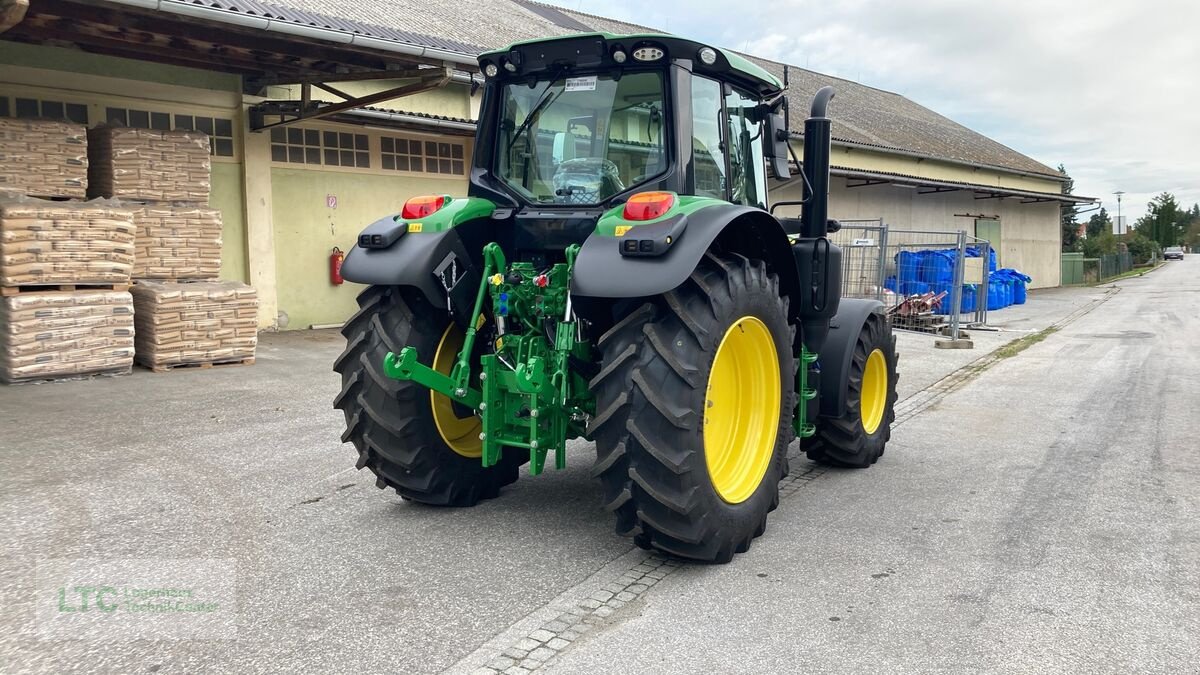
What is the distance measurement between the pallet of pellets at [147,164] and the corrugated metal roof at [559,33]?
188 centimetres

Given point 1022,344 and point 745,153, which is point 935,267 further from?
point 745,153

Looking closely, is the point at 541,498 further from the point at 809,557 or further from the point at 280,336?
the point at 280,336

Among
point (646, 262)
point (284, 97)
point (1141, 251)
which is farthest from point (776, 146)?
point (1141, 251)

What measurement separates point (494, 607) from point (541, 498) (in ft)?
5.04

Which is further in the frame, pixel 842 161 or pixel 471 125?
pixel 842 161

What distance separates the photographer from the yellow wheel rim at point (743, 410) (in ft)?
14.7

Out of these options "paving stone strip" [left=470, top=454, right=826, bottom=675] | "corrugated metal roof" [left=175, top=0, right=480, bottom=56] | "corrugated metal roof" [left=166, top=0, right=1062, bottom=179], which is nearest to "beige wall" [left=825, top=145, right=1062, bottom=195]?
"corrugated metal roof" [left=166, top=0, right=1062, bottom=179]

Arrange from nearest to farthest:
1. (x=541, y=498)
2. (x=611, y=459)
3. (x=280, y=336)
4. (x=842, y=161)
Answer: (x=611, y=459), (x=541, y=498), (x=280, y=336), (x=842, y=161)

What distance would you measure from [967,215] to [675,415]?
91.8ft

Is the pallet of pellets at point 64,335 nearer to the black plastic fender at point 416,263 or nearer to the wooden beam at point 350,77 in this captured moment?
the wooden beam at point 350,77

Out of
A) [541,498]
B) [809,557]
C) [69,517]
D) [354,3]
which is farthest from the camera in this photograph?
[354,3]

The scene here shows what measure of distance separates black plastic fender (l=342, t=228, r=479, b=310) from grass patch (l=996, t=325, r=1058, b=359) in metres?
10.2

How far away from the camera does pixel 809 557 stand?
172 inches

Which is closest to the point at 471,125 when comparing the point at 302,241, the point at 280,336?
the point at 302,241
